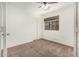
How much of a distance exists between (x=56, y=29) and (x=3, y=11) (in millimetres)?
2854

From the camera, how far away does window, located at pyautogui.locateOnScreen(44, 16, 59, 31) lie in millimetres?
3477

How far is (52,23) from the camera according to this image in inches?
139

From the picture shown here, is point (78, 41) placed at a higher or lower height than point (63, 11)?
lower

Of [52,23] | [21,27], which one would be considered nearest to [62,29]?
[52,23]

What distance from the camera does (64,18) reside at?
Answer: 3.20 metres

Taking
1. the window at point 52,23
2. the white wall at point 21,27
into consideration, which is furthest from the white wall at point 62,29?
the white wall at point 21,27

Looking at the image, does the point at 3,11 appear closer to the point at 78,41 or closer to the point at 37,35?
the point at 78,41

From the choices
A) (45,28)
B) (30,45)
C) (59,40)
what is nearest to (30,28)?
(30,45)

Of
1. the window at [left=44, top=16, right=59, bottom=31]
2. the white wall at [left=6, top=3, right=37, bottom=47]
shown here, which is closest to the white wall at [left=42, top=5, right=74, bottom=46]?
the window at [left=44, top=16, right=59, bottom=31]

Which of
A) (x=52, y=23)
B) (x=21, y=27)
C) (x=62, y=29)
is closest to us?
(x=21, y=27)

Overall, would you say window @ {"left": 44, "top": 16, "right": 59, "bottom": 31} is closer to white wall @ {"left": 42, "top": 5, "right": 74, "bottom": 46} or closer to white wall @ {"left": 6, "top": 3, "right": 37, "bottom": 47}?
white wall @ {"left": 42, "top": 5, "right": 74, "bottom": 46}

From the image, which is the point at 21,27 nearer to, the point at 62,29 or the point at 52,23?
the point at 52,23

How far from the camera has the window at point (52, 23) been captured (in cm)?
348

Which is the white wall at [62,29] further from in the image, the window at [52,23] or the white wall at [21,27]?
the white wall at [21,27]
